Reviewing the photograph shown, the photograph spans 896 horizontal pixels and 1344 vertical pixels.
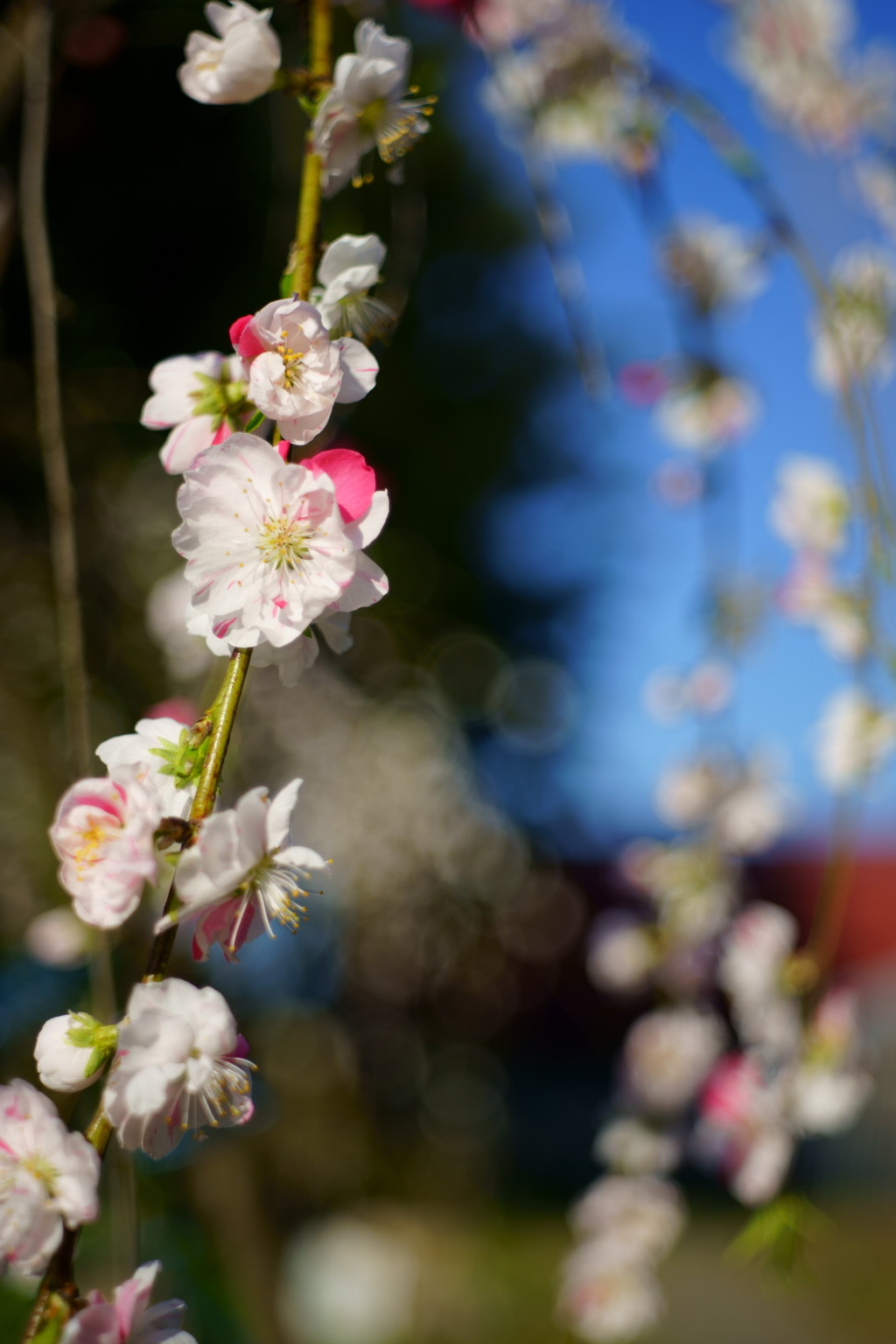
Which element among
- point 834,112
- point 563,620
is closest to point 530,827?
point 563,620

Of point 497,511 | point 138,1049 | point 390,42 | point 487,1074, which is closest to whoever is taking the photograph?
point 138,1049

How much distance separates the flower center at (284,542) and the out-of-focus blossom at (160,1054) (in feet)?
0.64

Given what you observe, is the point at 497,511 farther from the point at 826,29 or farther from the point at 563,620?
the point at 826,29

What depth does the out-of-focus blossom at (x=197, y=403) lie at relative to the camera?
1.84 ft

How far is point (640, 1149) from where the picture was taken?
1.39 m

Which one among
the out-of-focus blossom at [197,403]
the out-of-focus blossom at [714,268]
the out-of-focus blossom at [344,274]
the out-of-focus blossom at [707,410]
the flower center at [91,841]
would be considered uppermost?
the out-of-focus blossom at [714,268]

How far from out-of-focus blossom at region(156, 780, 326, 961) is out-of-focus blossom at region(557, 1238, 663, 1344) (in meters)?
1.12

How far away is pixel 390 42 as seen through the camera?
569 mm

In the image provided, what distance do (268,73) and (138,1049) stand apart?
1.72ft

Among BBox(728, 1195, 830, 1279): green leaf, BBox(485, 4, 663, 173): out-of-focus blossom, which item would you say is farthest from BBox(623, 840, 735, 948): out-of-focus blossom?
BBox(485, 4, 663, 173): out-of-focus blossom

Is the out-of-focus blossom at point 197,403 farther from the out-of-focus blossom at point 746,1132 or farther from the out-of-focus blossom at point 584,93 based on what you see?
the out-of-focus blossom at point 746,1132

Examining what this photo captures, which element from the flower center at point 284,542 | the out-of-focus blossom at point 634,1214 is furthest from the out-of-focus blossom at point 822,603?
the flower center at point 284,542

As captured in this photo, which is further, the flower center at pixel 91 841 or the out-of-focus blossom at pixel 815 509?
the out-of-focus blossom at pixel 815 509

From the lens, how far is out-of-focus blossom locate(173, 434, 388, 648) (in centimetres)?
47
